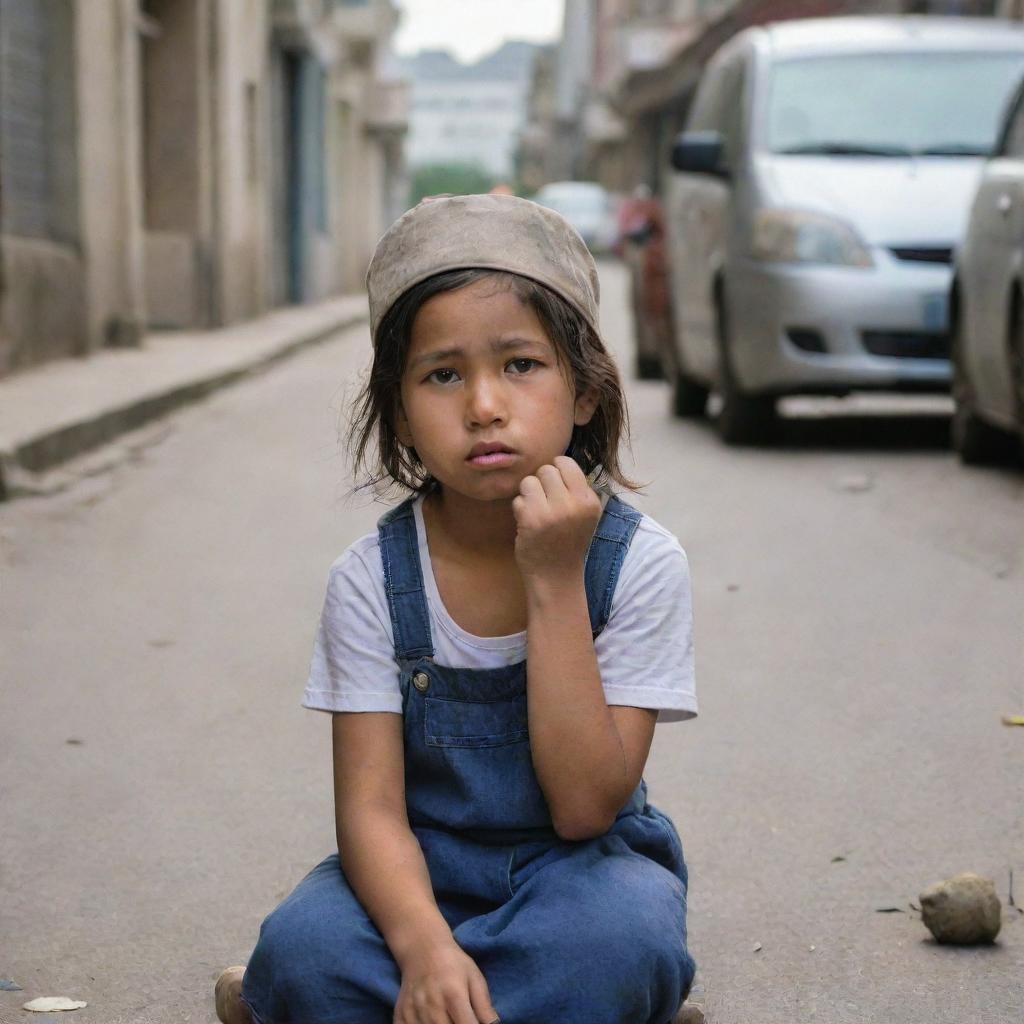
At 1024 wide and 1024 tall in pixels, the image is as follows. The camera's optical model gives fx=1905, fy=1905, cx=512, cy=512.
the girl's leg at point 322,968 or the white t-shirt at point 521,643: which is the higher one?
the white t-shirt at point 521,643

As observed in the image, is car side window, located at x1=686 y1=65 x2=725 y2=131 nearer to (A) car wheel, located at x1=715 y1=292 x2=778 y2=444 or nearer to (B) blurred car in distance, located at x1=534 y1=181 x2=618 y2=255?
(A) car wheel, located at x1=715 y1=292 x2=778 y2=444

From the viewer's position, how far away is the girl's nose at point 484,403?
2.28 metres

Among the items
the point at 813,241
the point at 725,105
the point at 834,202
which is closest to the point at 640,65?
the point at 725,105

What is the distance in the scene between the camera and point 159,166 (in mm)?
17547

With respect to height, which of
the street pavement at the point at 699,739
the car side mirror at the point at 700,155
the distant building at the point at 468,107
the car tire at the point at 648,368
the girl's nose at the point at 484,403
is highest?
the girl's nose at the point at 484,403

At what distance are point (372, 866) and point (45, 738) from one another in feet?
6.05

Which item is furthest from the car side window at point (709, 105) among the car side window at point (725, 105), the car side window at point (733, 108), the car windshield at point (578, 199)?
the car windshield at point (578, 199)

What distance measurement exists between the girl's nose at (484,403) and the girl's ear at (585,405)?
0.19 m

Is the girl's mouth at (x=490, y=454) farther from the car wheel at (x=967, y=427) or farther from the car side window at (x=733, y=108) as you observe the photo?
the car side window at (x=733, y=108)

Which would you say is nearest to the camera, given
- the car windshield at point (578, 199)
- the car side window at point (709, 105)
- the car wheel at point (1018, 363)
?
the car wheel at point (1018, 363)

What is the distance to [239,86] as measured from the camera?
19.6 metres

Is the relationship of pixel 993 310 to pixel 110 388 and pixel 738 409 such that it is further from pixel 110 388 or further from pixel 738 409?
pixel 110 388

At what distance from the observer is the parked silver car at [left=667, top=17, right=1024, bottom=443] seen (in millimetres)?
8281

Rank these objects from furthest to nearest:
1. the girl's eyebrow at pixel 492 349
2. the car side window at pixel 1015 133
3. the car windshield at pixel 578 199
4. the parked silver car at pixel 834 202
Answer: the car windshield at pixel 578 199, the parked silver car at pixel 834 202, the car side window at pixel 1015 133, the girl's eyebrow at pixel 492 349
